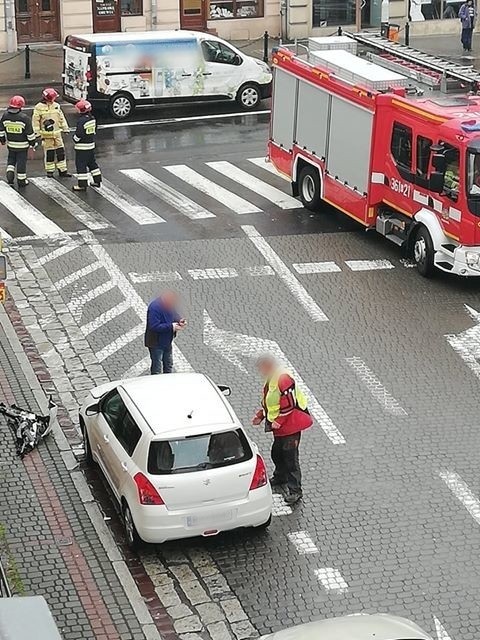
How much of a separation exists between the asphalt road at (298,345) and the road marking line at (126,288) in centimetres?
4

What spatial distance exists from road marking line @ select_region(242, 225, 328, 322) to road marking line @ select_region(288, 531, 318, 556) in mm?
5740

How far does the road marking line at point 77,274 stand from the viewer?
2002 cm

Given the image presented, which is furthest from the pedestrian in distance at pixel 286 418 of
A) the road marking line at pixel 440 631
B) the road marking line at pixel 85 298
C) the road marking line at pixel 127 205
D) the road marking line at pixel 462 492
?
the road marking line at pixel 127 205

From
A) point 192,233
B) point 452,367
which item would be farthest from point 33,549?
point 192,233

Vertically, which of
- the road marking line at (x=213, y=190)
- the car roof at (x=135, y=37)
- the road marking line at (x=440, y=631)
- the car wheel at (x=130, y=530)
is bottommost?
the road marking line at (x=213, y=190)

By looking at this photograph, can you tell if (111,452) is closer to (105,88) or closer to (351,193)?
(351,193)

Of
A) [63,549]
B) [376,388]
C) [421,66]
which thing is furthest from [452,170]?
[63,549]

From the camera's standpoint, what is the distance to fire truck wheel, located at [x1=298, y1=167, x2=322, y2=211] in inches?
922

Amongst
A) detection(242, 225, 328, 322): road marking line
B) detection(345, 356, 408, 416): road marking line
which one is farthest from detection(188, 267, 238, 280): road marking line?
detection(345, 356, 408, 416): road marking line

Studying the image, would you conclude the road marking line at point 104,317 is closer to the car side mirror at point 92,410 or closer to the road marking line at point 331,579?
the car side mirror at point 92,410

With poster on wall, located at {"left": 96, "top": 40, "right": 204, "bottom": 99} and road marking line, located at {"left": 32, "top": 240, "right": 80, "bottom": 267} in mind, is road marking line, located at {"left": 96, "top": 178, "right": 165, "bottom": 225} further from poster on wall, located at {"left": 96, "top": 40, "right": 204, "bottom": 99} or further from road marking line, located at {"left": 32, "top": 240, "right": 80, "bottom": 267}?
poster on wall, located at {"left": 96, "top": 40, "right": 204, "bottom": 99}

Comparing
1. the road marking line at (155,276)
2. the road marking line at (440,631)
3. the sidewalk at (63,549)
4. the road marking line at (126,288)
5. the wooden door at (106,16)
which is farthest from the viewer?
the wooden door at (106,16)

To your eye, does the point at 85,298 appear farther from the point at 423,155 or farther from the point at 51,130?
the point at 51,130

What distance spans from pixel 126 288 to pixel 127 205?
410 centimetres
